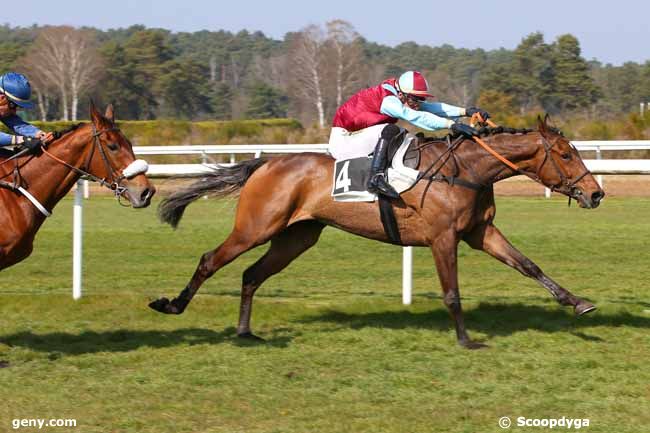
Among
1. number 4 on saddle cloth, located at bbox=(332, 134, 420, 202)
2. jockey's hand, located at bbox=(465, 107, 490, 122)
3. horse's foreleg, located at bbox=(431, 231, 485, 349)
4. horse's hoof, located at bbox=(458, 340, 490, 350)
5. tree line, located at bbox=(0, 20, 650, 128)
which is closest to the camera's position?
horse's hoof, located at bbox=(458, 340, 490, 350)

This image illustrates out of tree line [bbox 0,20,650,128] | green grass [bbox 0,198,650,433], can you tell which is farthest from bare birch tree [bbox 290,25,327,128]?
green grass [bbox 0,198,650,433]

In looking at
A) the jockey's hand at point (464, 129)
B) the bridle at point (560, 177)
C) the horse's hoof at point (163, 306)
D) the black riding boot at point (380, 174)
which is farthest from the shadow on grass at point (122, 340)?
the bridle at point (560, 177)

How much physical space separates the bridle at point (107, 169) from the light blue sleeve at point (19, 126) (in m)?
0.26

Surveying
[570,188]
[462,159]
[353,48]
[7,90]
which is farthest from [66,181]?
[353,48]

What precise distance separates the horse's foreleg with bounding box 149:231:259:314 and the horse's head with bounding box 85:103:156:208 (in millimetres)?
838

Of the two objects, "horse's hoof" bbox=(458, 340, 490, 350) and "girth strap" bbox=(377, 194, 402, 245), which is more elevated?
"girth strap" bbox=(377, 194, 402, 245)

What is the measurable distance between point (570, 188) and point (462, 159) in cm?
72

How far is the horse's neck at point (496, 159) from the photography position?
6641 mm

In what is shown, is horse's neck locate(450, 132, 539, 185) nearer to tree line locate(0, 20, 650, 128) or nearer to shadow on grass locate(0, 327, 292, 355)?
shadow on grass locate(0, 327, 292, 355)

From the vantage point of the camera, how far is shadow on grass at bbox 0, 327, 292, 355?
6.67 m

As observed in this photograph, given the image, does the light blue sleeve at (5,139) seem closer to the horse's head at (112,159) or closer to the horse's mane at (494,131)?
the horse's head at (112,159)

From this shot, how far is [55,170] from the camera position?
6.29 meters

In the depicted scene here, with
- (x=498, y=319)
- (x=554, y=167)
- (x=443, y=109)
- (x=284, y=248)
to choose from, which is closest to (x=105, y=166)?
(x=284, y=248)

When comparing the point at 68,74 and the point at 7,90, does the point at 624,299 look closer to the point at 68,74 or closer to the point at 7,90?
the point at 7,90
